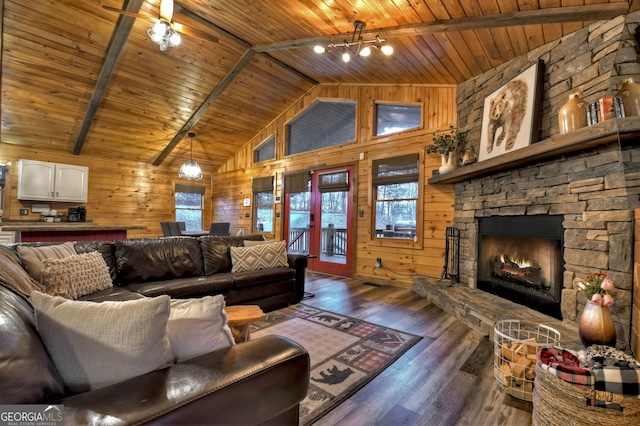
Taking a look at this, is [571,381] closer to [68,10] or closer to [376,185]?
[376,185]

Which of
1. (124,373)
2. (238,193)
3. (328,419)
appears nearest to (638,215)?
(328,419)

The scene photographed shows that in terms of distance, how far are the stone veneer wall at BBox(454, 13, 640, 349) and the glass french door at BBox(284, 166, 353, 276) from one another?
271cm

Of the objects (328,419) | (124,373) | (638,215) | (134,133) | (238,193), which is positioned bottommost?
(328,419)

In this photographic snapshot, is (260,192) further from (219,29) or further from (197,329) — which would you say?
(197,329)

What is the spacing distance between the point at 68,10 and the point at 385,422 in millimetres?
5300

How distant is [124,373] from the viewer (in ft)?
2.90

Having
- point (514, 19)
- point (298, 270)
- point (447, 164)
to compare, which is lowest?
point (298, 270)

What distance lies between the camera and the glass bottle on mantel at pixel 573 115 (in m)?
2.39

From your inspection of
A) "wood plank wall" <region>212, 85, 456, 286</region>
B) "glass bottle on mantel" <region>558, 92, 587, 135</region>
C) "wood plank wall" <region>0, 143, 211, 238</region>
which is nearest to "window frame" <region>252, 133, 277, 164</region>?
"wood plank wall" <region>212, 85, 456, 286</region>

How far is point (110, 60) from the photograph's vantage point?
4.26m

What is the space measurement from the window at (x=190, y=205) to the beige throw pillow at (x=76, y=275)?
5.60m

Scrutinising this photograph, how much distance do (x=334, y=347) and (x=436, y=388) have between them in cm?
86

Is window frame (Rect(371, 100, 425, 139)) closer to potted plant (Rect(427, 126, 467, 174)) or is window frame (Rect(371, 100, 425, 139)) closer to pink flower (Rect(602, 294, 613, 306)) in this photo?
potted plant (Rect(427, 126, 467, 174))

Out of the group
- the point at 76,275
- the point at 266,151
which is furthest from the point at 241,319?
the point at 266,151
